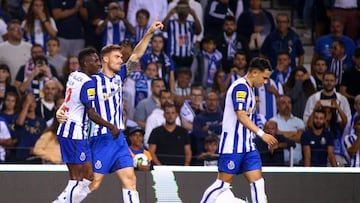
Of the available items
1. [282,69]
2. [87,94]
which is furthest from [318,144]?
[87,94]

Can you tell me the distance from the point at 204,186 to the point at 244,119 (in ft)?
6.54

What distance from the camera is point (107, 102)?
1309cm

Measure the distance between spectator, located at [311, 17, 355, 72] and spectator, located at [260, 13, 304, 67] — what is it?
0.34 m

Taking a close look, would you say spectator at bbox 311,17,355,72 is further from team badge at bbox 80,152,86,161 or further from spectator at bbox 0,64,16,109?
team badge at bbox 80,152,86,161

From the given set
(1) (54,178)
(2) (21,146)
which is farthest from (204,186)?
(2) (21,146)

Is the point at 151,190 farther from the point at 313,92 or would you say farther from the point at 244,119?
the point at 313,92

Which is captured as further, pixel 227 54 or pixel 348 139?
pixel 227 54

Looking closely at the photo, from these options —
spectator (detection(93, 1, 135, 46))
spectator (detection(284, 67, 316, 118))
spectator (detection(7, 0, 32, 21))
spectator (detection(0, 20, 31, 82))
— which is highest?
spectator (detection(7, 0, 32, 21))

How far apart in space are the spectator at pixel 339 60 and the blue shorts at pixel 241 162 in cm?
705

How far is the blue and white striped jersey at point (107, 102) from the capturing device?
13.1 m

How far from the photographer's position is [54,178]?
1451cm

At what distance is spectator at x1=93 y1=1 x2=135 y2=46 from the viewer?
19.7m

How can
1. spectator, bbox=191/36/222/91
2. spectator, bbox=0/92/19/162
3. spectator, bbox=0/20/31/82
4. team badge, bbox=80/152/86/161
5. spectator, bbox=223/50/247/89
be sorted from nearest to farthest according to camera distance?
team badge, bbox=80/152/86/161, spectator, bbox=0/92/19/162, spectator, bbox=0/20/31/82, spectator, bbox=223/50/247/89, spectator, bbox=191/36/222/91

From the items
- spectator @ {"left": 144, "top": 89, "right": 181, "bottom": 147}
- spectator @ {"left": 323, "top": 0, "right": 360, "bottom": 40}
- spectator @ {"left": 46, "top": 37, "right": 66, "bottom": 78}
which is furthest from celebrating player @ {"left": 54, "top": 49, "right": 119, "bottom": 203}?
spectator @ {"left": 323, "top": 0, "right": 360, "bottom": 40}
